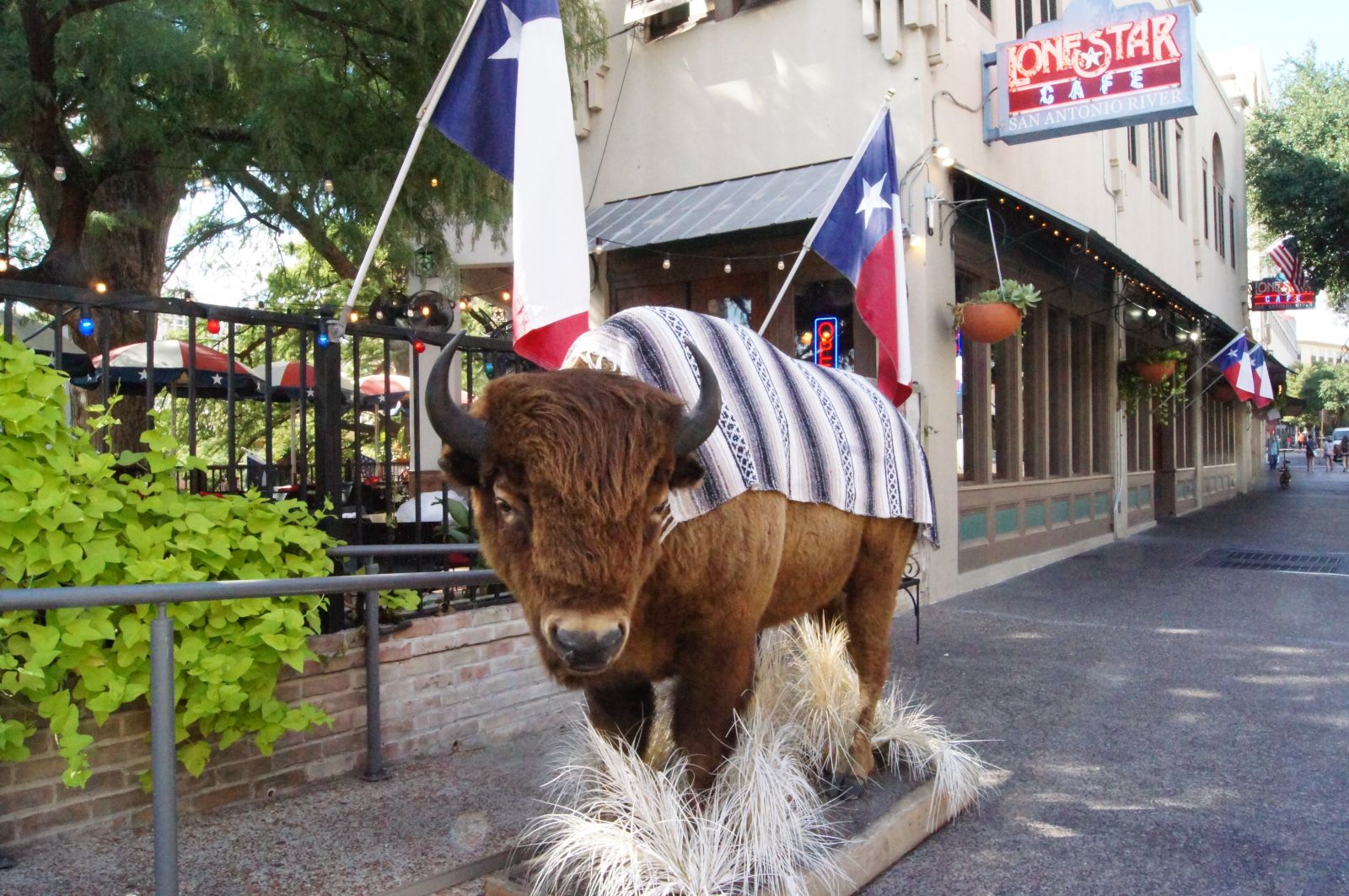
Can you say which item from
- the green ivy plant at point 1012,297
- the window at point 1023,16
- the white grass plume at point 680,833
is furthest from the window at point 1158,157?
the white grass plume at point 680,833

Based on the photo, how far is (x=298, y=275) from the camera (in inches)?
637

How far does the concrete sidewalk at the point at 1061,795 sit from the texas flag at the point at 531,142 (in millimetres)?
2191

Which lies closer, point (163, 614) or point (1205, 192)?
point (163, 614)

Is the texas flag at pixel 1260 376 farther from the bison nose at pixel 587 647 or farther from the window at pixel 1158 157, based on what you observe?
the bison nose at pixel 587 647

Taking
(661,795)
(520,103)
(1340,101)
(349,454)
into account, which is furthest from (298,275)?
(1340,101)

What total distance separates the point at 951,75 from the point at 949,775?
25.2 ft

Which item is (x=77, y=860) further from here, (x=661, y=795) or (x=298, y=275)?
(x=298, y=275)

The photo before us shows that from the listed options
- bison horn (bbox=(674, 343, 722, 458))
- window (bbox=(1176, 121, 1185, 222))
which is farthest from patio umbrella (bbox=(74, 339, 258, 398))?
window (bbox=(1176, 121, 1185, 222))

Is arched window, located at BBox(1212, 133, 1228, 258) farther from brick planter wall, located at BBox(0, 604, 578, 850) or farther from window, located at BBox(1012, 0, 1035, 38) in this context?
brick planter wall, located at BBox(0, 604, 578, 850)

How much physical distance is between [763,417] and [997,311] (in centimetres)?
627

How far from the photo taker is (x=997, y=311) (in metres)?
8.72

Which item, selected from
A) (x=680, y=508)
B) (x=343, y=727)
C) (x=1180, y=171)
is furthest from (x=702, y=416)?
(x=1180, y=171)

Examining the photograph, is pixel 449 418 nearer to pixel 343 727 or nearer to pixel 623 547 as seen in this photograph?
pixel 623 547

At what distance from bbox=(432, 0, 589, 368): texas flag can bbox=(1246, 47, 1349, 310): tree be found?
2257cm
